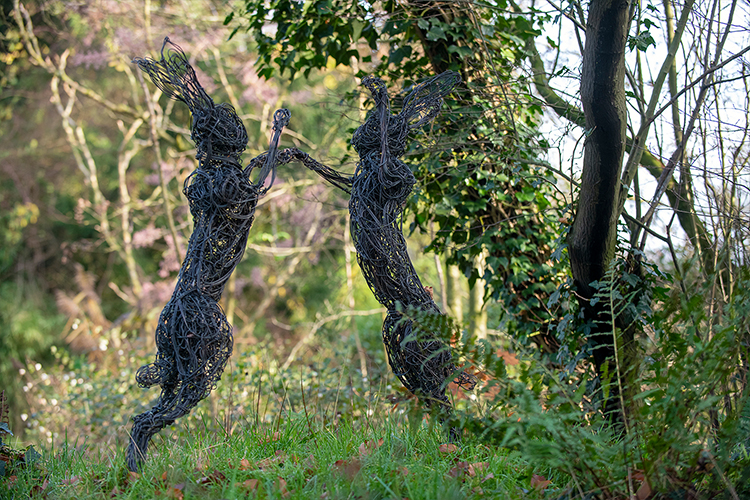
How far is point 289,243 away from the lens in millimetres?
8609

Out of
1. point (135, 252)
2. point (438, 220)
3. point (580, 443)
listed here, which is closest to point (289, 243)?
point (135, 252)

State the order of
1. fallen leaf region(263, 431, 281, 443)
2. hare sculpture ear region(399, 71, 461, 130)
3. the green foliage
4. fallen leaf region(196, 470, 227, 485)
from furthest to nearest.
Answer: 1. fallen leaf region(263, 431, 281, 443)
2. hare sculpture ear region(399, 71, 461, 130)
3. fallen leaf region(196, 470, 227, 485)
4. the green foliage

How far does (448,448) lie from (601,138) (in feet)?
5.70

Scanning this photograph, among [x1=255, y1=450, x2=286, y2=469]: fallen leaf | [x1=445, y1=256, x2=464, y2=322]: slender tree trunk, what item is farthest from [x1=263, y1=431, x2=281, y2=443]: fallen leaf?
[x1=445, y1=256, x2=464, y2=322]: slender tree trunk

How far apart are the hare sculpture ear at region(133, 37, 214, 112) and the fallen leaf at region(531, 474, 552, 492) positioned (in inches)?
83.0

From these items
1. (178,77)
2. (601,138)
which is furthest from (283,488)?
(601,138)

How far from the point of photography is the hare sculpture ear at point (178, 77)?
232 centimetres

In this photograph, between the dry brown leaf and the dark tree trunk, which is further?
the dark tree trunk

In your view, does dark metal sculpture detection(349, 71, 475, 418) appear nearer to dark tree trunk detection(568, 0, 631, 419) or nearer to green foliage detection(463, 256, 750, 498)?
green foliage detection(463, 256, 750, 498)

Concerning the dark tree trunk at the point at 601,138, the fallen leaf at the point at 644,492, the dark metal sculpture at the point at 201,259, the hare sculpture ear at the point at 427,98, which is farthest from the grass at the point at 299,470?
the hare sculpture ear at the point at 427,98

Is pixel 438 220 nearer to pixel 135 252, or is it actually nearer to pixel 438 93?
pixel 438 93

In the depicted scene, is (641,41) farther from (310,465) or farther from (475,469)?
(310,465)

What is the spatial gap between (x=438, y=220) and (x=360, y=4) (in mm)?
1576

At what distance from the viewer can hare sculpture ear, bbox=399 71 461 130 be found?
105 inches
